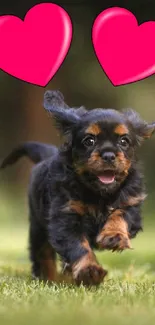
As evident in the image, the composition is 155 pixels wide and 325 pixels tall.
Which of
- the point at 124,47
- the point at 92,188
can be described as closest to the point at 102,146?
the point at 92,188

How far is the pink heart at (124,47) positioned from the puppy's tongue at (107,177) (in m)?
1.66

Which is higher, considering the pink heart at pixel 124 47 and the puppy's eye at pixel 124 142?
the puppy's eye at pixel 124 142

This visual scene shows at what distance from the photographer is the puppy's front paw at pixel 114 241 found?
12.0 feet

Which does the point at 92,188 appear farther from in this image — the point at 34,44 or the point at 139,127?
the point at 34,44

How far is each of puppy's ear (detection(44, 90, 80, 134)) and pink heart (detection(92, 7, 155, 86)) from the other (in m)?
1.08

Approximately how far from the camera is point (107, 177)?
3779mm

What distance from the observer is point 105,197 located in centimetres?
391

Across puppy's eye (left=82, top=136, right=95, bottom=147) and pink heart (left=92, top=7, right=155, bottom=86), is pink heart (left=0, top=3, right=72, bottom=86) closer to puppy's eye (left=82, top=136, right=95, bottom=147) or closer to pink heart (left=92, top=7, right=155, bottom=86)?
pink heart (left=92, top=7, right=155, bottom=86)

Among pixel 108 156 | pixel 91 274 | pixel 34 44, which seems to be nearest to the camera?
pixel 91 274

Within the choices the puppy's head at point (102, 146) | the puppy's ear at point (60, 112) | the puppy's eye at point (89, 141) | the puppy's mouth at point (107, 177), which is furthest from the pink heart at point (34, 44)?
the puppy's mouth at point (107, 177)

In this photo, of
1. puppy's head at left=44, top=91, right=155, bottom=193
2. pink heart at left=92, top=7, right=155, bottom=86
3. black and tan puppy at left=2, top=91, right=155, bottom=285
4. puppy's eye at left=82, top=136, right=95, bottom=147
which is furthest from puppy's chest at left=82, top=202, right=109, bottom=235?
pink heart at left=92, top=7, right=155, bottom=86

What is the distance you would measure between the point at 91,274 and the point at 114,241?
0.23 m

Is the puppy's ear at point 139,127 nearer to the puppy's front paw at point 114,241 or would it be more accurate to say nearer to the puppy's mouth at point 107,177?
the puppy's mouth at point 107,177

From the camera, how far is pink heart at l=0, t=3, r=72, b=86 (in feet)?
17.4
